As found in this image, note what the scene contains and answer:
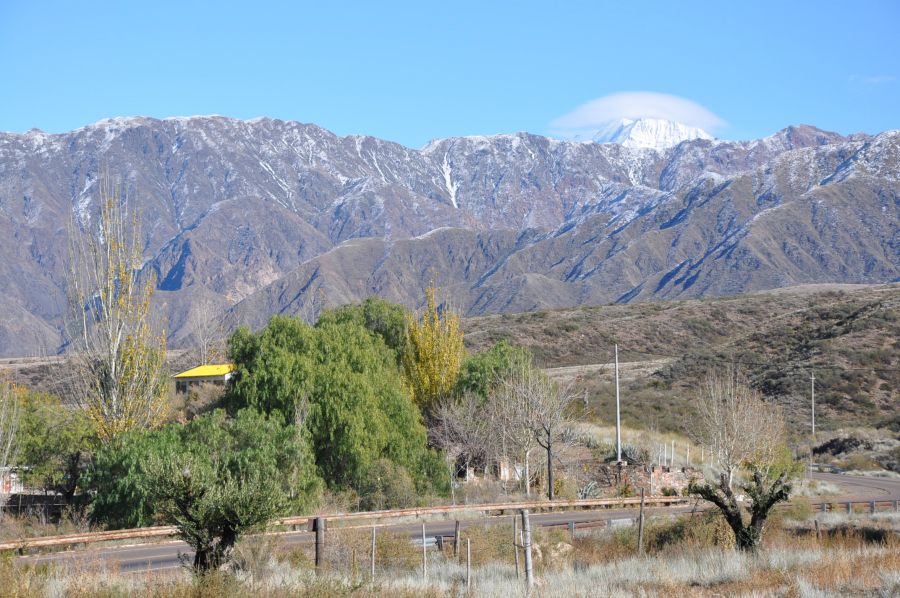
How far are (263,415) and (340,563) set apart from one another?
17.2 meters

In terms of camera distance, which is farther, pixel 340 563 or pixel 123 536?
pixel 123 536

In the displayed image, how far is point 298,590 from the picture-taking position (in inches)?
528

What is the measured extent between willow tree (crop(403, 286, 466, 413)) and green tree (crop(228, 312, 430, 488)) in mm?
5174

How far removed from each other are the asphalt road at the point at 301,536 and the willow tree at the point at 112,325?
762 cm

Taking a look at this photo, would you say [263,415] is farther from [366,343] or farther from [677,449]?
[677,449]

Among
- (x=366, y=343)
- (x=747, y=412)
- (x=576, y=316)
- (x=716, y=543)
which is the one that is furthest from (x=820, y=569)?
(x=576, y=316)

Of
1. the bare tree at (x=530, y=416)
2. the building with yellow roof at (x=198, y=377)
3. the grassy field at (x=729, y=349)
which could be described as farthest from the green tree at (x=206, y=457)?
the grassy field at (x=729, y=349)

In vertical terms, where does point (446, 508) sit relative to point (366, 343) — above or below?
below

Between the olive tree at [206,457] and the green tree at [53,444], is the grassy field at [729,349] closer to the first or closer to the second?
the olive tree at [206,457]

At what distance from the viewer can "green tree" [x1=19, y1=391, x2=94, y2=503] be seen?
1464 inches

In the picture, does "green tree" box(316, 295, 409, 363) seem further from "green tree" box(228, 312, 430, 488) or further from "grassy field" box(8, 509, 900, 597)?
"grassy field" box(8, 509, 900, 597)

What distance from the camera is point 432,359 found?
48.2 meters

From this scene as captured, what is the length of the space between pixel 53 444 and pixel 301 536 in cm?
1526

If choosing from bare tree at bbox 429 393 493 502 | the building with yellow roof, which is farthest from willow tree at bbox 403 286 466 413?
the building with yellow roof
